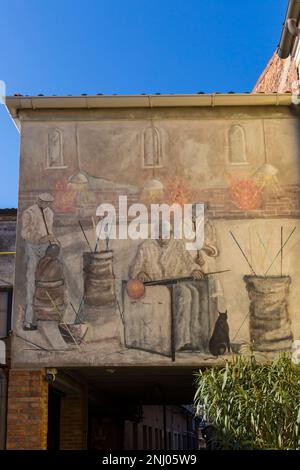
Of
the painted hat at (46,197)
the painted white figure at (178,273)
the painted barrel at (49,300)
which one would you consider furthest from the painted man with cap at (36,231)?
the painted white figure at (178,273)

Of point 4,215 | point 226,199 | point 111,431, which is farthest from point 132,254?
point 111,431

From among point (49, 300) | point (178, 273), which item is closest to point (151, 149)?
point (178, 273)

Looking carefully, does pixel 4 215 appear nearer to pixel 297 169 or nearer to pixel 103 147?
pixel 103 147

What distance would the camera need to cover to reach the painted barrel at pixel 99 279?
11594 mm

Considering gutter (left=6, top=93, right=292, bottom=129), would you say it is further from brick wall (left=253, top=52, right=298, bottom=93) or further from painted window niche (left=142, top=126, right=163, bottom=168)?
brick wall (left=253, top=52, right=298, bottom=93)

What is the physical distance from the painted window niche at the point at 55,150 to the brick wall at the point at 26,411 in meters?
3.71

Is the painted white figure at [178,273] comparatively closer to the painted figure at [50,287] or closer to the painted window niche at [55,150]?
the painted figure at [50,287]

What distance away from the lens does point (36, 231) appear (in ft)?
38.9

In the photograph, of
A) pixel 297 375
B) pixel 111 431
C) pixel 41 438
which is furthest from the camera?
pixel 111 431

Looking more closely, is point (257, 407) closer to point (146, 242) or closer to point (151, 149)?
point (146, 242)

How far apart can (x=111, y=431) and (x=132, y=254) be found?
10.4m

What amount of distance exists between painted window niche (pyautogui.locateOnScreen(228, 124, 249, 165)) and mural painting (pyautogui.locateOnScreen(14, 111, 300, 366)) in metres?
0.02

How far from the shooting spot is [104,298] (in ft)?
38.1

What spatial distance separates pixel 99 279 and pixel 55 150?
2564 mm
